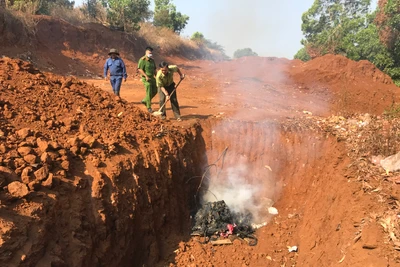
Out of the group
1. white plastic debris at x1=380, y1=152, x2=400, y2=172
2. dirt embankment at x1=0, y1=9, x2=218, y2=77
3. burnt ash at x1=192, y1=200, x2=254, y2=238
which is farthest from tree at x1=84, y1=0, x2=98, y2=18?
white plastic debris at x1=380, y1=152, x2=400, y2=172

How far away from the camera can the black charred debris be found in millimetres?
5637

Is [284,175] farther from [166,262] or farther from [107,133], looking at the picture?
[107,133]

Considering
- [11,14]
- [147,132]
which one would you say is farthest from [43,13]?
[147,132]

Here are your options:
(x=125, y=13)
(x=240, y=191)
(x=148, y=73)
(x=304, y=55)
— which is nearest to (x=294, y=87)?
(x=148, y=73)

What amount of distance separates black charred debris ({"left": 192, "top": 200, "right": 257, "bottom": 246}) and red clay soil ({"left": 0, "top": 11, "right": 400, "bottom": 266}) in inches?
7.8

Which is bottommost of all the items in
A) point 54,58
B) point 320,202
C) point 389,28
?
point 320,202

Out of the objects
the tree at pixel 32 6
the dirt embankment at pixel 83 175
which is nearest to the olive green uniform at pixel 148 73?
the dirt embankment at pixel 83 175

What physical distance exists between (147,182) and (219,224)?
1.64 m

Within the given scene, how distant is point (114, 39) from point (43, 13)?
377cm

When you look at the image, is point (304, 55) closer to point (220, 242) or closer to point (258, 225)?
point (258, 225)

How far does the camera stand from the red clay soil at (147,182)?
363 cm

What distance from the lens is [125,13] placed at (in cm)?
1969

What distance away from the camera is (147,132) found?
5.65 m

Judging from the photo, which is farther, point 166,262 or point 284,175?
point 284,175
